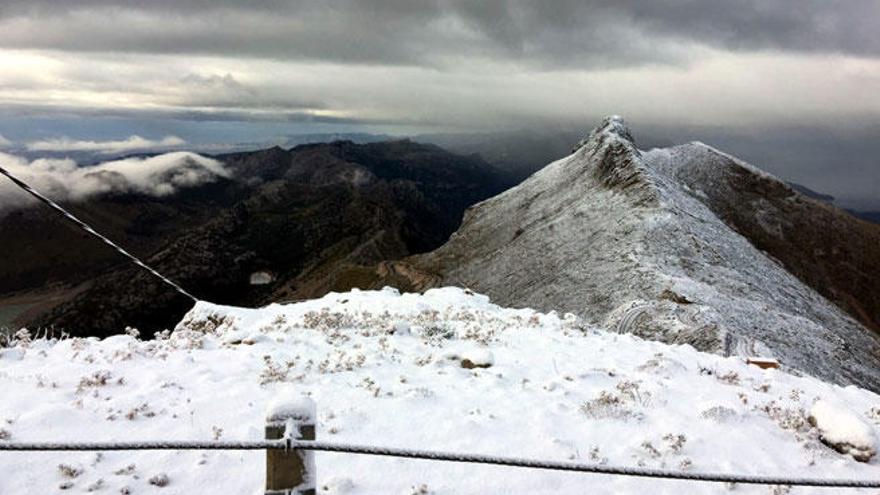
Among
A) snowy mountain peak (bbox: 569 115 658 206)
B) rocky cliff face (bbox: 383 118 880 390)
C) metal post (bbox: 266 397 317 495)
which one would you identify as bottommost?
rocky cliff face (bbox: 383 118 880 390)

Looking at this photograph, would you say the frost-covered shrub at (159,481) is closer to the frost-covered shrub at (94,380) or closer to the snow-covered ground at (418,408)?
the snow-covered ground at (418,408)

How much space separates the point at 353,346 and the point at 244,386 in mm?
3550

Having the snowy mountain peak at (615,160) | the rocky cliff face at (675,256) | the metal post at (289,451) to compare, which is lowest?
the rocky cliff face at (675,256)

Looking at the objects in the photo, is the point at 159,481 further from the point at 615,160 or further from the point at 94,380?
the point at 615,160

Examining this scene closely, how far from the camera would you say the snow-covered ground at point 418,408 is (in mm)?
8203

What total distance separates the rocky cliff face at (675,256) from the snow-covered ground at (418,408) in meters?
8.62

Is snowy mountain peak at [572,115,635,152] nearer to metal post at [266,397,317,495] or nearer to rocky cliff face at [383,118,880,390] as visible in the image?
rocky cliff face at [383,118,880,390]

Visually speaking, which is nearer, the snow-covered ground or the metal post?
the metal post

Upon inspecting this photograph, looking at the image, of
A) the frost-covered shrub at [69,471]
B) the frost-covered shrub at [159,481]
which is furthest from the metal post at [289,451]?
the frost-covered shrub at [69,471]

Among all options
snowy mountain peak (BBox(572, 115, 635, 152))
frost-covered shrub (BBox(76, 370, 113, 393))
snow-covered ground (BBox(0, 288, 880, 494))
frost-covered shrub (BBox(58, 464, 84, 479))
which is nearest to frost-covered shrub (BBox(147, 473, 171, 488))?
snow-covered ground (BBox(0, 288, 880, 494))

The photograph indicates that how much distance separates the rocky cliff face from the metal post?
1766cm

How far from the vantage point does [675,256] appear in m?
32.8

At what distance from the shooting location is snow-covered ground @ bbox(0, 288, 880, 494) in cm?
820

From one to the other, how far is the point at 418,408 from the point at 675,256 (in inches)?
1020
